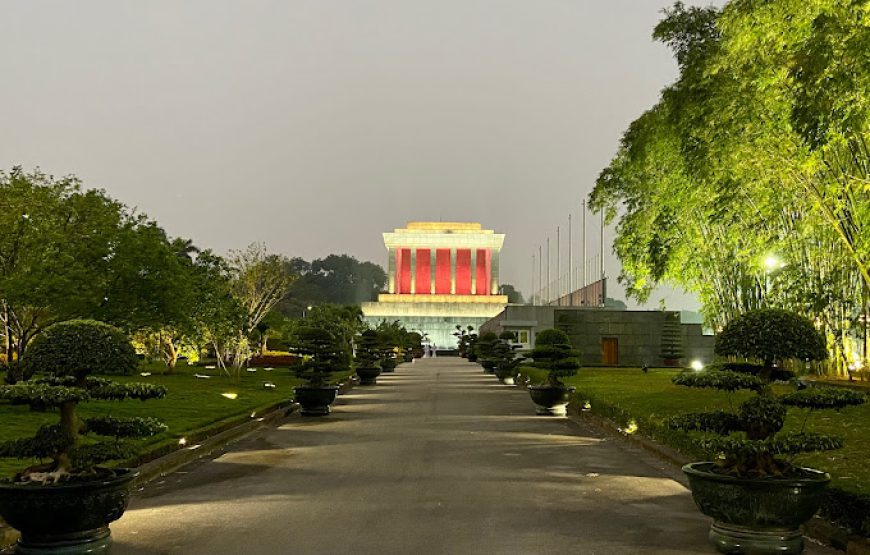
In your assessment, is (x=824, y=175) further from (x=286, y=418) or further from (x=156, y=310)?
(x=156, y=310)

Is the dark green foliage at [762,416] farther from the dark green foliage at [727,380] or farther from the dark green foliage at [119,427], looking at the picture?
the dark green foliage at [119,427]

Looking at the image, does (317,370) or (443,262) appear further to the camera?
(443,262)

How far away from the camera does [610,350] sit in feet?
202

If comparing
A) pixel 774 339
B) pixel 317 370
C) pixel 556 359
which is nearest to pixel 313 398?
pixel 317 370

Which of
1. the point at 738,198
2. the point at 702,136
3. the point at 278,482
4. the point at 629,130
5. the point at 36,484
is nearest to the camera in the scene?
the point at 36,484

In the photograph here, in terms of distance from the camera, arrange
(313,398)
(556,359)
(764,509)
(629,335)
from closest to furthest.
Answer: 1. (764,509)
2. (313,398)
3. (556,359)
4. (629,335)

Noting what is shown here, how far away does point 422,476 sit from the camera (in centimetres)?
1299

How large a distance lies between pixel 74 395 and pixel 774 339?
7.07m

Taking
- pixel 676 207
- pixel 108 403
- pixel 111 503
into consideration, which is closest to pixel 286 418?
pixel 108 403

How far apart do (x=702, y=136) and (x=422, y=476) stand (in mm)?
17004

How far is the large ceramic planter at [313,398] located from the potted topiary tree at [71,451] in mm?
14978

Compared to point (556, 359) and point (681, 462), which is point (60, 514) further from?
point (556, 359)

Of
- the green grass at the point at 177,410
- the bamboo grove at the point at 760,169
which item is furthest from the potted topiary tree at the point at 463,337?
the green grass at the point at 177,410

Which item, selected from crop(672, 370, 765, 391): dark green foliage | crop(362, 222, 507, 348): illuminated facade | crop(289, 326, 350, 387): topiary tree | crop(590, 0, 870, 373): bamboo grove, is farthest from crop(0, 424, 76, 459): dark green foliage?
crop(362, 222, 507, 348): illuminated facade
